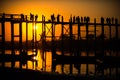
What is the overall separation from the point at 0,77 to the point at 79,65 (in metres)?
11.3

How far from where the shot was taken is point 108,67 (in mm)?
27234

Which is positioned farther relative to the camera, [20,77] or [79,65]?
[79,65]

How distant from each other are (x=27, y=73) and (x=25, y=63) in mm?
9901

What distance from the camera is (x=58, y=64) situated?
28.8 m

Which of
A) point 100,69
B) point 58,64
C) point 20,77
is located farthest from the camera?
point 58,64

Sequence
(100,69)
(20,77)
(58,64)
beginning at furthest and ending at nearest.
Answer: (58,64)
(100,69)
(20,77)

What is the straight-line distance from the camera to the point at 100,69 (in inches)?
1061

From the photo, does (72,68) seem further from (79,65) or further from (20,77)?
(20,77)

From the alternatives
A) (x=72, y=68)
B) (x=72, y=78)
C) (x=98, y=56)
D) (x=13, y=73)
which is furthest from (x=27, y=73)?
(x=98, y=56)

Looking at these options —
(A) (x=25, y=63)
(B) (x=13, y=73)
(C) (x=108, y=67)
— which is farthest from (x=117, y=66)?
(B) (x=13, y=73)

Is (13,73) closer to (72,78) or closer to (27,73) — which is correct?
(27,73)

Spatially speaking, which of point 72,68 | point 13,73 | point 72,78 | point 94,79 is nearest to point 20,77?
point 13,73

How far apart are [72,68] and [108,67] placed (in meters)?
2.75

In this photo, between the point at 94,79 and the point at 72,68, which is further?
the point at 72,68
